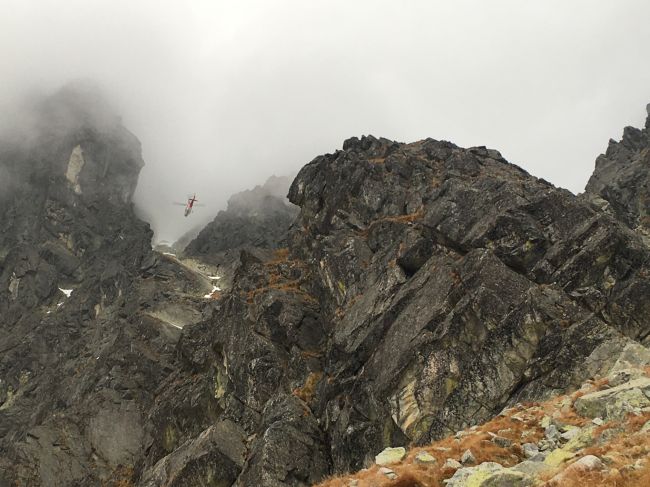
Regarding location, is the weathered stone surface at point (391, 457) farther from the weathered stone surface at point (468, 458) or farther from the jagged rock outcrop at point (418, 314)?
the jagged rock outcrop at point (418, 314)

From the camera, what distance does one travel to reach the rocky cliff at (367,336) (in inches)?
1270

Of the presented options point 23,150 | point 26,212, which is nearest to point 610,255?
point 26,212

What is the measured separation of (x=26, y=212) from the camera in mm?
167375

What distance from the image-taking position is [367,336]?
131 ft

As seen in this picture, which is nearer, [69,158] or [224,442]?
[224,442]

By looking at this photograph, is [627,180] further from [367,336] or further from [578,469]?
[578,469]

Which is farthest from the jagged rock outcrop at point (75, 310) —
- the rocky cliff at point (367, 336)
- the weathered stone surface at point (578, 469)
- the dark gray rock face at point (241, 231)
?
the weathered stone surface at point (578, 469)

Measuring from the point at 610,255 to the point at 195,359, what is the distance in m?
42.6

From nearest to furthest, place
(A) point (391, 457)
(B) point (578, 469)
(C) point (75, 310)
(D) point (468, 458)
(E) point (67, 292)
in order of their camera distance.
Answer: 1. (B) point (578, 469)
2. (D) point (468, 458)
3. (A) point (391, 457)
4. (C) point (75, 310)
5. (E) point (67, 292)

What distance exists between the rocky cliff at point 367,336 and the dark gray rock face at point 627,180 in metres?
1.61

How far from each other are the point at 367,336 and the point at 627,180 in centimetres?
6728

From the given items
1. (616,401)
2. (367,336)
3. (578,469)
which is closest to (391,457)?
(616,401)

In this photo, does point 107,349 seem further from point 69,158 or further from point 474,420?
point 69,158

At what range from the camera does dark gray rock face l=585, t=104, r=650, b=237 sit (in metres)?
78.1
